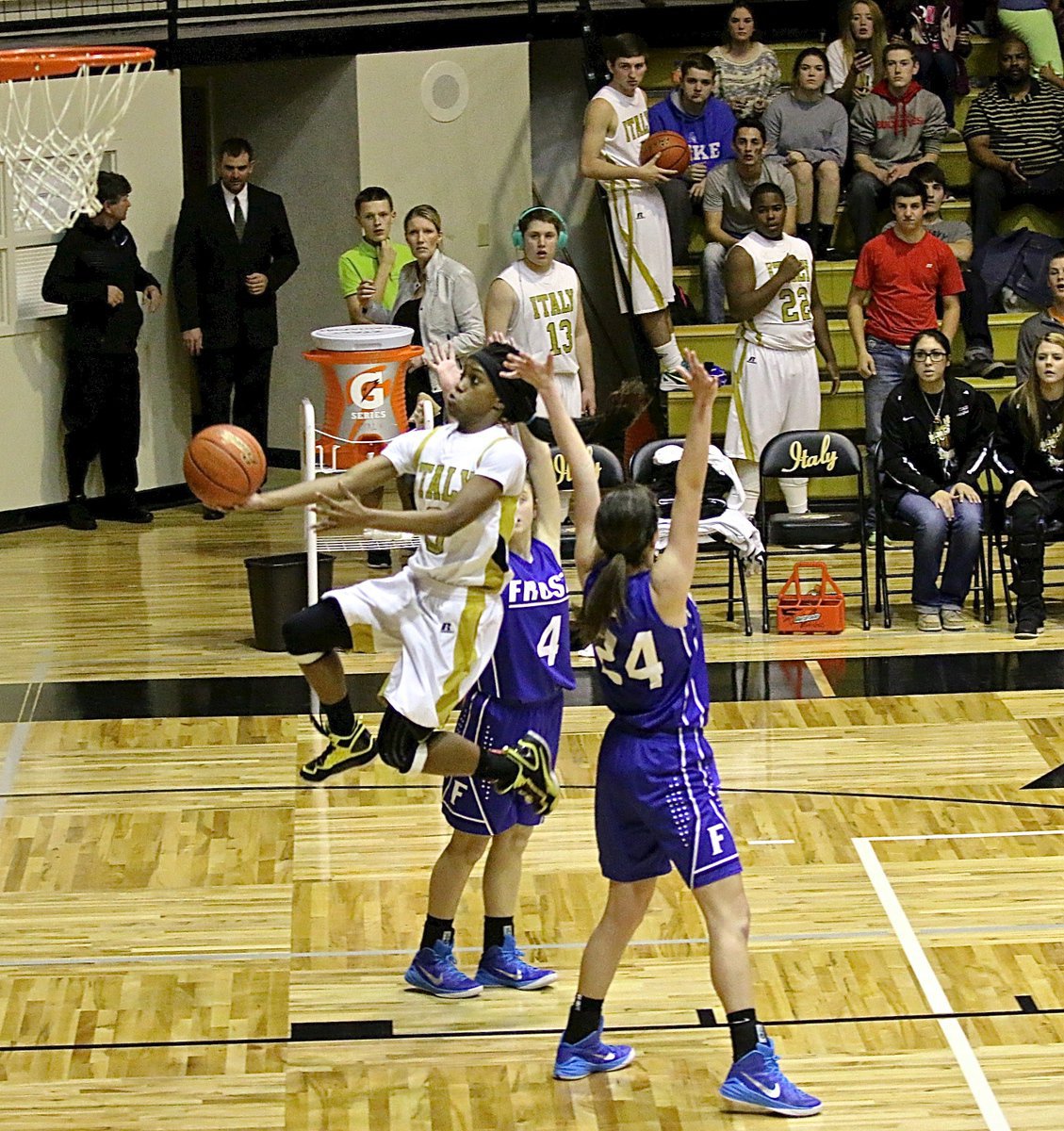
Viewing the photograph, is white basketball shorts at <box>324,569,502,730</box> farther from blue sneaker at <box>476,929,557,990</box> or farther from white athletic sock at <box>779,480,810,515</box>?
white athletic sock at <box>779,480,810,515</box>

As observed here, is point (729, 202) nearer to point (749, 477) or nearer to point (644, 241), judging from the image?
point (644, 241)

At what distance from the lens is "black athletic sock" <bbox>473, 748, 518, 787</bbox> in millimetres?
5133

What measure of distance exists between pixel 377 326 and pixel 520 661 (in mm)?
5290

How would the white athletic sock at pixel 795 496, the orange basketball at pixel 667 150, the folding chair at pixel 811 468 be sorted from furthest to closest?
the orange basketball at pixel 667 150 → the white athletic sock at pixel 795 496 → the folding chair at pixel 811 468

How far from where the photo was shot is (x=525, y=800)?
5223mm

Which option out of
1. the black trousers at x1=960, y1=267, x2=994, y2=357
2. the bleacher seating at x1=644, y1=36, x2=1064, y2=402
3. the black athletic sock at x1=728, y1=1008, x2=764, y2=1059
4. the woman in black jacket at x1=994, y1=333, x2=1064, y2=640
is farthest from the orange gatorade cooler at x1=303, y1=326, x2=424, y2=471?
the black athletic sock at x1=728, y1=1008, x2=764, y2=1059

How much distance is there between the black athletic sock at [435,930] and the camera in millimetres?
5492

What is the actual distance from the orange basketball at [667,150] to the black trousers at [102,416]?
134 inches

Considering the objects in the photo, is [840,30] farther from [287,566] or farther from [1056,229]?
[287,566]

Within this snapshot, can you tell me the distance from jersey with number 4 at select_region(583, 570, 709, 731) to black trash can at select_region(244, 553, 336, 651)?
457 centimetres

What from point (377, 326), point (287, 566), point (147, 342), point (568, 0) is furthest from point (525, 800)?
point (568, 0)

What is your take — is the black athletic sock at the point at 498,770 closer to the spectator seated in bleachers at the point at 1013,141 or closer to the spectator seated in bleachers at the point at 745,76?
the spectator seated in bleachers at the point at 745,76

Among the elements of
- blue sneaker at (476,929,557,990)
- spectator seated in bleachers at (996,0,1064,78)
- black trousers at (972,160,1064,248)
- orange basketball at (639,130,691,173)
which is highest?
spectator seated in bleachers at (996,0,1064,78)

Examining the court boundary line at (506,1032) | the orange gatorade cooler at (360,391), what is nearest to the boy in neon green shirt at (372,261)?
the orange gatorade cooler at (360,391)
